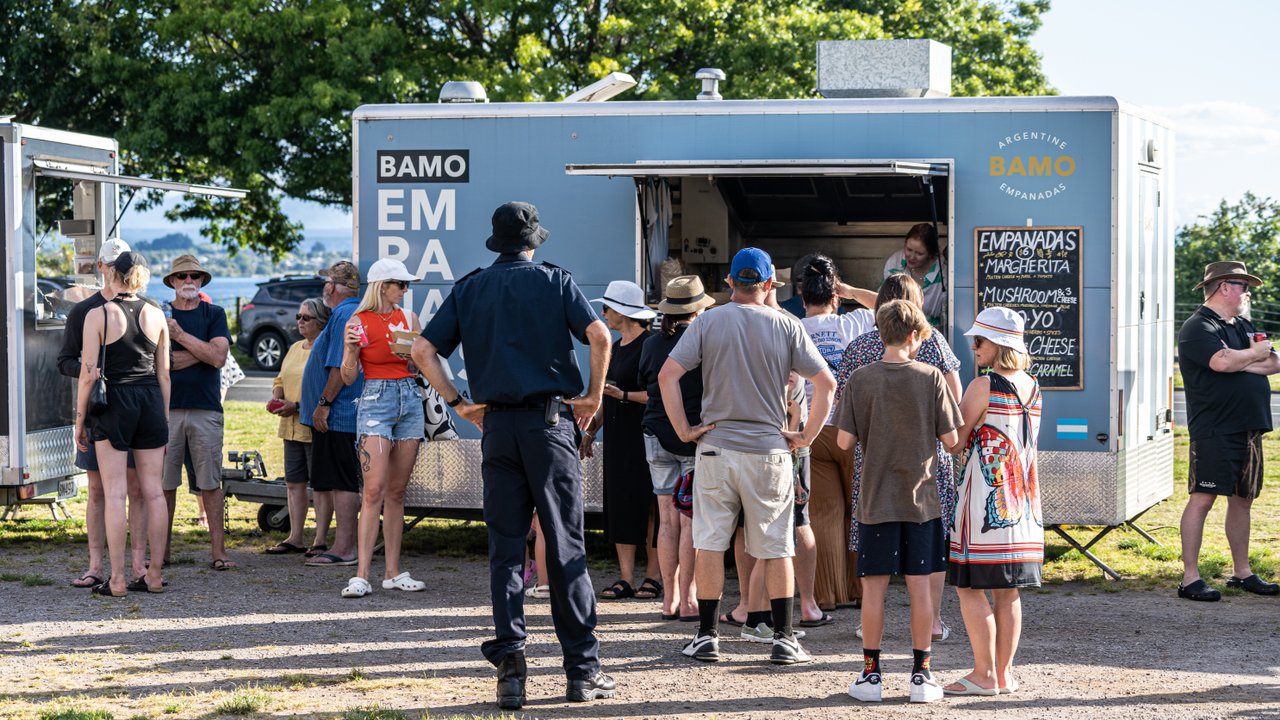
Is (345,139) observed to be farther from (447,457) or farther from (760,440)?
(760,440)

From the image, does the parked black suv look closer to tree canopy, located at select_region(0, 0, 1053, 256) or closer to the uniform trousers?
tree canopy, located at select_region(0, 0, 1053, 256)

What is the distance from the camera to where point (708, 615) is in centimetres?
589

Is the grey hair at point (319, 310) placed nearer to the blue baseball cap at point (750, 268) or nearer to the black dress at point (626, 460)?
the black dress at point (626, 460)

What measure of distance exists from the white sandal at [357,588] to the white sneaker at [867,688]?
9.15 ft

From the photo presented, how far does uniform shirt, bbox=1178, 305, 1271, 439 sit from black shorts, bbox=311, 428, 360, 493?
168 inches

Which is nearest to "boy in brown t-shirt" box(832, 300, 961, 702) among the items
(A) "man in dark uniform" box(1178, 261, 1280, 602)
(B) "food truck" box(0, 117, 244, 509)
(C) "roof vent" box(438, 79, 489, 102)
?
(A) "man in dark uniform" box(1178, 261, 1280, 602)

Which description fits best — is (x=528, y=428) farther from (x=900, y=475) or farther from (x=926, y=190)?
(x=926, y=190)

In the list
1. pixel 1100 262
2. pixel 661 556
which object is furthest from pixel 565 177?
pixel 1100 262

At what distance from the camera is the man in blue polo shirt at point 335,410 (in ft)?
25.1

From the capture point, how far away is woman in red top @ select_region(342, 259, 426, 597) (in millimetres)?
7105

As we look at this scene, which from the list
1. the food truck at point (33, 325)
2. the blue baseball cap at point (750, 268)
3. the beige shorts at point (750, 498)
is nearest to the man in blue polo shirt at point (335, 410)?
the food truck at point (33, 325)

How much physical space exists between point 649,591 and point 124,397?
8.84ft

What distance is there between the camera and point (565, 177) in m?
7.89

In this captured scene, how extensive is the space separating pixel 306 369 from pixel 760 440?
3219 mm
